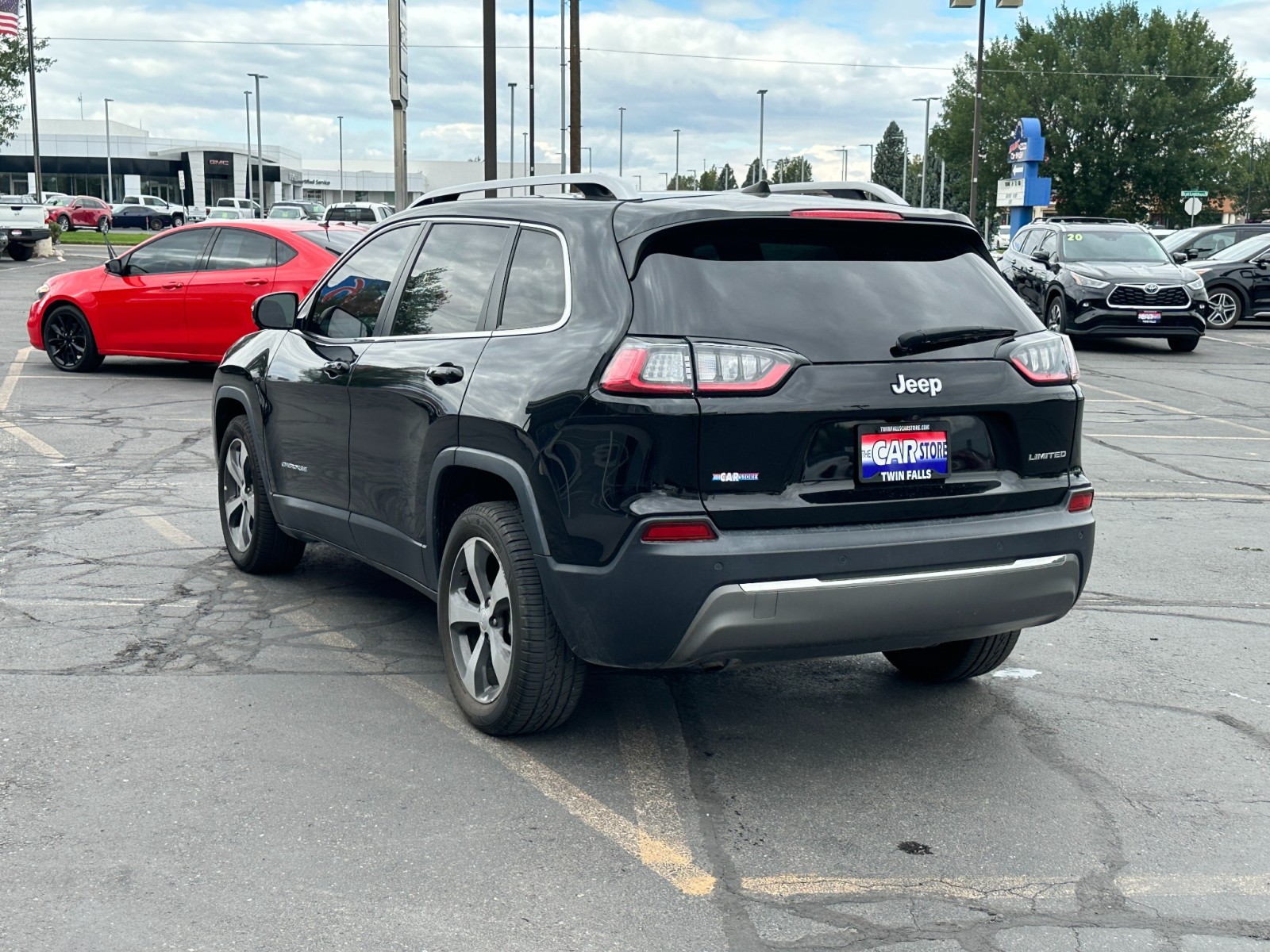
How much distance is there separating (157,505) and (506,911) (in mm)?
5558

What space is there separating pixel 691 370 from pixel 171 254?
11.5 m

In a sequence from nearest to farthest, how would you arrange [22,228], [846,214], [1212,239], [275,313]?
[846,214]
[275,313]
[1212,239]
[22,228]

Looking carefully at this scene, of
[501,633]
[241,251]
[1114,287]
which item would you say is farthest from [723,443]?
[1114,287]

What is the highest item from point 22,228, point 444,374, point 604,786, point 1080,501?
point 22,228

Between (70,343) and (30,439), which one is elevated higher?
(70,343)

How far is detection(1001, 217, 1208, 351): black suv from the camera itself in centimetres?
1942

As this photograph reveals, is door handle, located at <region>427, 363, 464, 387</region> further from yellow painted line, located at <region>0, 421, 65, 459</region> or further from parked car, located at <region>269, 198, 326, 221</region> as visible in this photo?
parked car, located at <region>269, 198, 326, 221</region>

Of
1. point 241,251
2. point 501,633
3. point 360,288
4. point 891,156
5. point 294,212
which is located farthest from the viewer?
point 891,156

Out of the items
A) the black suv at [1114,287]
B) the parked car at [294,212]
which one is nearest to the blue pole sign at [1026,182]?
the black suv at [1114,287]

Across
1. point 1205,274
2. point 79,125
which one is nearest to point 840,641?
point 1205,274

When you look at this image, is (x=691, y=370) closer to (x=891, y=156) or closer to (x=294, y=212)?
(x=294, y=212)

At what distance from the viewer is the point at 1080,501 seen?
4492 millimetres

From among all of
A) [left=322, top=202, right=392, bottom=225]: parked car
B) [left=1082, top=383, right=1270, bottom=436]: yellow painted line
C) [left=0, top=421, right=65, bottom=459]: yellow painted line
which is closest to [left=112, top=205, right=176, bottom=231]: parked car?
[left=322, top=202, right=392, bottom=225]: parked car

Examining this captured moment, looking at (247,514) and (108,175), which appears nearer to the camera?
(247,514)
